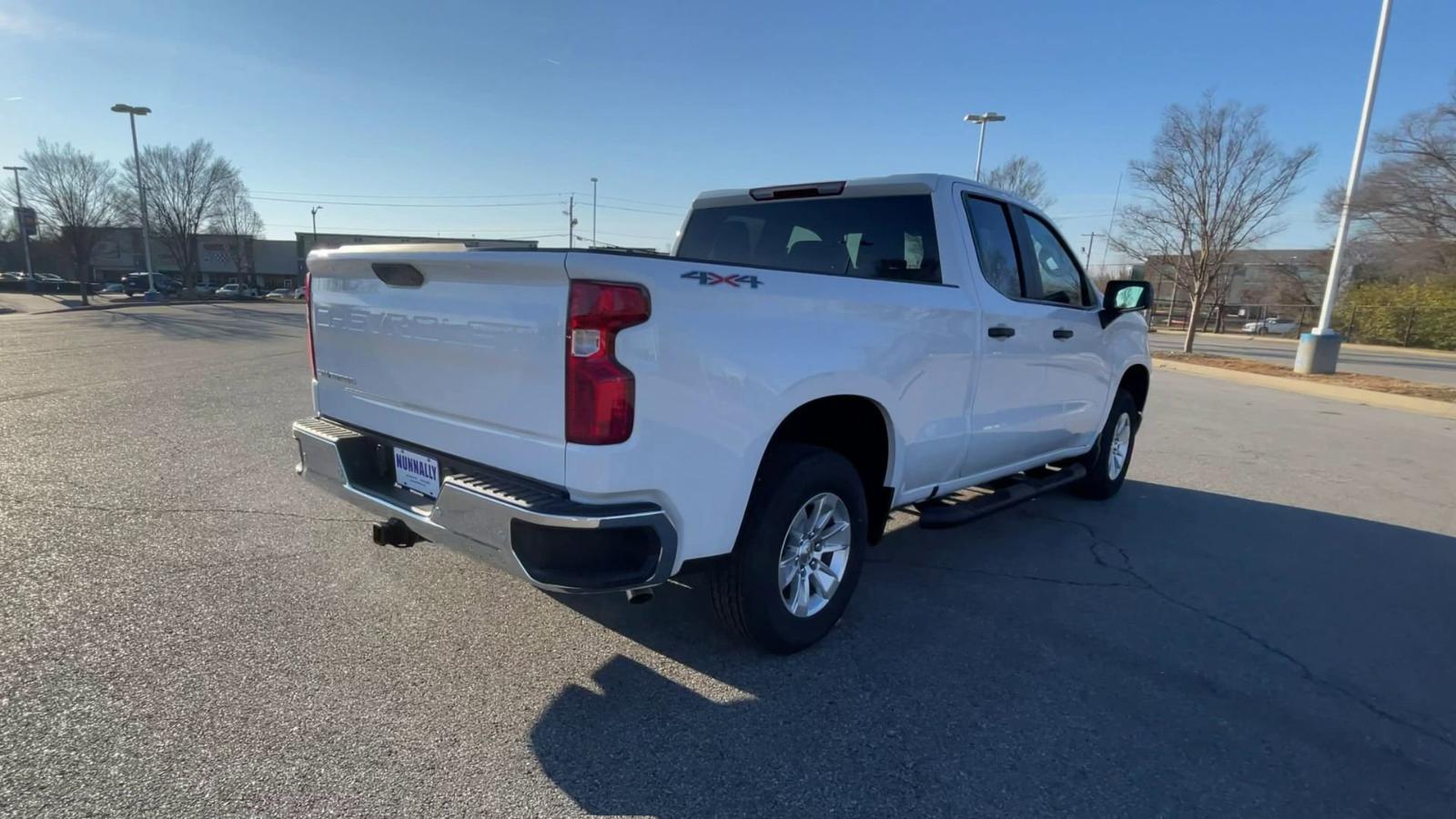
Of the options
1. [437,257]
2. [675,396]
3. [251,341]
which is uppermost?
[437,257]

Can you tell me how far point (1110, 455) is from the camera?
584 cm

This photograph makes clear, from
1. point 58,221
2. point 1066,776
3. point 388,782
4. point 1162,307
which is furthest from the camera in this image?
point 1162,307

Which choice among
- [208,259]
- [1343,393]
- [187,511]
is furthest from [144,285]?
[1343,393]

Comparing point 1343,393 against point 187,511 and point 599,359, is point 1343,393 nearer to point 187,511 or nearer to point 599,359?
point 599,359

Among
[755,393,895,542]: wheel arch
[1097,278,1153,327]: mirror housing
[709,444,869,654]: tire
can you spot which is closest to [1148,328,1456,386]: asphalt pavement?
[1097,278,1153,327]: mirror housing

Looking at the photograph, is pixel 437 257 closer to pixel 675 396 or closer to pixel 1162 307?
pixel 675 396

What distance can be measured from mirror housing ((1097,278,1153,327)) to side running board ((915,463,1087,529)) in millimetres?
1107

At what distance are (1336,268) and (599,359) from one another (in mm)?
21018

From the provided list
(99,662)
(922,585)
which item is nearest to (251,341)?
(99,662)

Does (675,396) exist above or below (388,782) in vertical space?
above

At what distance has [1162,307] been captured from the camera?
201ft

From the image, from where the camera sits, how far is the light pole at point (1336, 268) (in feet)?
52.4

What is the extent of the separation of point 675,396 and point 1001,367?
2307mm

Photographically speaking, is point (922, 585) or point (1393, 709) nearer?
point (1393, 709)
